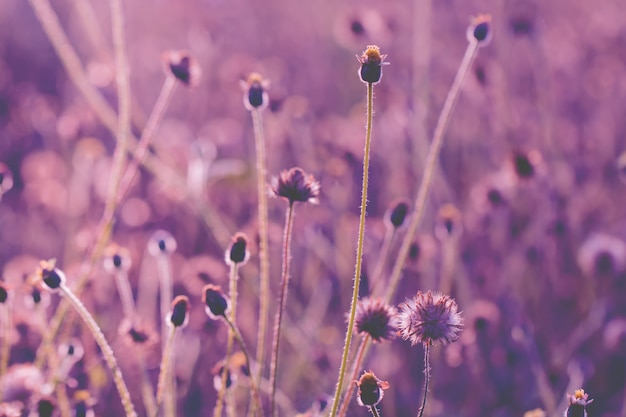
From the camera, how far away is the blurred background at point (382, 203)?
220 cm

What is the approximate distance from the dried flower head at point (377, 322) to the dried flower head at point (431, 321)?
0.12 meters

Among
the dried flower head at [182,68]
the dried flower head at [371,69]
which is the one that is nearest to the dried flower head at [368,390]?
the dried flower head at [371,69]

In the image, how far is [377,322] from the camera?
1.34m

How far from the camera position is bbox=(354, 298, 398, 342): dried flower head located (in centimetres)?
133

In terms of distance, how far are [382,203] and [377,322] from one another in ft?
5.73

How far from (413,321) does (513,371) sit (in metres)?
1.16

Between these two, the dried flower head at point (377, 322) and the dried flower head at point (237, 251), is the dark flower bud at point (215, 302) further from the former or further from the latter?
the dried flower head at point (377, 322)

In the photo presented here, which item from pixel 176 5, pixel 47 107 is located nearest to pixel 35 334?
pixel 47 107

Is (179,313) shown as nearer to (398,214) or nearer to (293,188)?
(293,188)

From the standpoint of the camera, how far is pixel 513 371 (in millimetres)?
2219

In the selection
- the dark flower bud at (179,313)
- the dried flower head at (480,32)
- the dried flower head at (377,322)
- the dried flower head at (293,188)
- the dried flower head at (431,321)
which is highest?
the dried flower head at (480,32)

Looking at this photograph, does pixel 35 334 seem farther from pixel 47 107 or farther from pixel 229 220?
pixel 47 107

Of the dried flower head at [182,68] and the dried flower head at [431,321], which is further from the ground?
the dried flower head at [182,68]

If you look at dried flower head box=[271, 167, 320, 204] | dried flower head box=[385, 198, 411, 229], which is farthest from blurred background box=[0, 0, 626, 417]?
dried flower head box=[271, 167, 320, 204]
